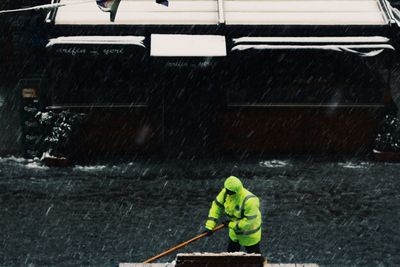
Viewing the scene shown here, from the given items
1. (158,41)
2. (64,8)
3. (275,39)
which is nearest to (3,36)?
(64,8)

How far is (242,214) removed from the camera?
42.7 feet

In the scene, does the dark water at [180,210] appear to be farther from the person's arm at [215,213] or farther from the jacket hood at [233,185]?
the jacket hood at [233,185]

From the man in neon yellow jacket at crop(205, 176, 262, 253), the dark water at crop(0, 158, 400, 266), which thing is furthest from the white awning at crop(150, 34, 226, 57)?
the man in neon yellow jacket at crop(205, 176, 262, 253)

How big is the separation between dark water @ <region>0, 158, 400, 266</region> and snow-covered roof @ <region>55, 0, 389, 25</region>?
3.45 metres

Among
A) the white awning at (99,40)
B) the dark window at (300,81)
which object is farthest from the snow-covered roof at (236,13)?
the dark window at (300,81)

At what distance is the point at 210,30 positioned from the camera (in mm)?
21609

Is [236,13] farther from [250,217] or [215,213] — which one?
[250,217]

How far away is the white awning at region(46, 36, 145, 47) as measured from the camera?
20.3 m

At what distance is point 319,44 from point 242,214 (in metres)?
8.62

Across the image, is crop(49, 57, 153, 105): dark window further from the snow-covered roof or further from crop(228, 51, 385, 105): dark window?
crop(228, 51, 385, 105): dark window

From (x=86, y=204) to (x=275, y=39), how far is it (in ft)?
20.4

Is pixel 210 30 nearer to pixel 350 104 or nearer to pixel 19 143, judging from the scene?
pixel 350 104

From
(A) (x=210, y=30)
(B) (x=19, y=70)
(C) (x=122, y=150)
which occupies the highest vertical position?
(A) (x=210, y=30)

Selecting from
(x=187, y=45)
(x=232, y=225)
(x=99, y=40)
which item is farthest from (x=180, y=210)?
(x=99, y=40)
